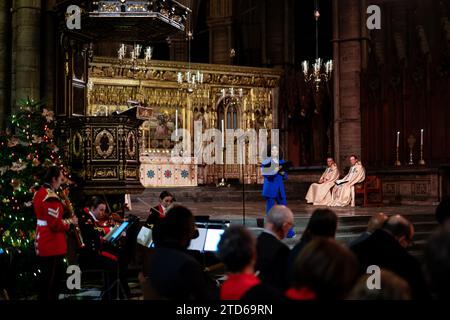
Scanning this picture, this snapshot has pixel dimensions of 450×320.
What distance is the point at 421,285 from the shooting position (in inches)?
151

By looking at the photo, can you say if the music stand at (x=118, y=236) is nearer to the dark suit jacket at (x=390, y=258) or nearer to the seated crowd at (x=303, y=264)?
the seated crowd at (x=303, y=264)

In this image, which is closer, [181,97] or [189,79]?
[189,79]

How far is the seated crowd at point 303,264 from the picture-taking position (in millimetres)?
2201

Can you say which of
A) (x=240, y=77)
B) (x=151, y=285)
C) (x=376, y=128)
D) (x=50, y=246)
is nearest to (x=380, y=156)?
(x=376, y=128)

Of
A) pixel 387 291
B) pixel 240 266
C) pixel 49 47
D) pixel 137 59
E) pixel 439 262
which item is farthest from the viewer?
pixel 137 59

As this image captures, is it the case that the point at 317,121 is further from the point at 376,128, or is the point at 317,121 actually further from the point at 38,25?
the point at 38,25

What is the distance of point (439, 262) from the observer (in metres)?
1.72

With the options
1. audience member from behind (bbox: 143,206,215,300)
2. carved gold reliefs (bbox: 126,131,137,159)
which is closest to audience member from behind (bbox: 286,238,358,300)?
audience member from behind (bbox: 143,206,215,300)

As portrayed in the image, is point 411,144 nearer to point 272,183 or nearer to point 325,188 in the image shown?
point 325,188

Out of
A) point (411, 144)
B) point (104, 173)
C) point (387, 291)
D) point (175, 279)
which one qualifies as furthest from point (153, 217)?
point (411, 144)

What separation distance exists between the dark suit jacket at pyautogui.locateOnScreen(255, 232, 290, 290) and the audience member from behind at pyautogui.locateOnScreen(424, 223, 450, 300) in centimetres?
198

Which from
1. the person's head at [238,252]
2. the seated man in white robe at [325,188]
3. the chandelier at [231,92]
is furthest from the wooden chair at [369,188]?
the person's head at [238,252]

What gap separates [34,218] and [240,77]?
1316cm

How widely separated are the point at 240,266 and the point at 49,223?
321cm
